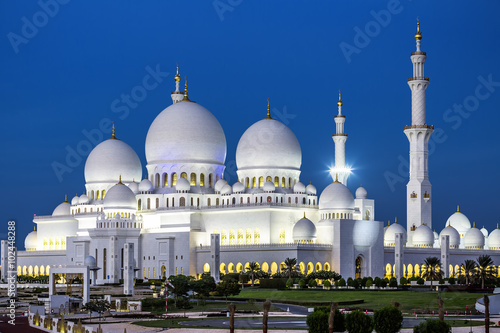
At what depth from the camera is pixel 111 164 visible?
89250 mm

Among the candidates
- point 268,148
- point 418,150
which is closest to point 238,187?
point 268,148

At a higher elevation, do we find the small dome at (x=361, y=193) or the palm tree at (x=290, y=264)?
the small dome at (x=361, y=193)

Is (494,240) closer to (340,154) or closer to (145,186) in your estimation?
(340,154)

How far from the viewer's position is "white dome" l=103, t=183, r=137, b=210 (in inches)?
3246

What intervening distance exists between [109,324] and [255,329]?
7457 mm

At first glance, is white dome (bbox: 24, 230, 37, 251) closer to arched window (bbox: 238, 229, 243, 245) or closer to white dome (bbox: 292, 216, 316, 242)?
arched window (bbox: 238, 229, 243, 245)

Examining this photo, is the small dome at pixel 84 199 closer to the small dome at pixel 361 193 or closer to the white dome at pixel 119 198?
the white dome at pixel 119 198

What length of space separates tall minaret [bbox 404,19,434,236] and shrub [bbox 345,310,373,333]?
51205mm

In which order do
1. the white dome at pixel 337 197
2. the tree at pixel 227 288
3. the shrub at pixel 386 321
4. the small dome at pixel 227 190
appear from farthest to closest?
the small dome at pixel 227 190 < the white dome at pixel 337 197 < the tree at pixel 227 288 < the shrub at pixel 386 321

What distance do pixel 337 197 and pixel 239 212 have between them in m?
8.60

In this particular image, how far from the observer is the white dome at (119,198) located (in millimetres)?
82438

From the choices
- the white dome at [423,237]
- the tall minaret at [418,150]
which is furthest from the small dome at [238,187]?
the white dome at [423,237]


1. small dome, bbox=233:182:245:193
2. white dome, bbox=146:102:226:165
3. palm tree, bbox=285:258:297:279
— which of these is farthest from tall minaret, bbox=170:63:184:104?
palm tree, bbox=285:258:297:279

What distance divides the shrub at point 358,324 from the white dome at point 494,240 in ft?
208
